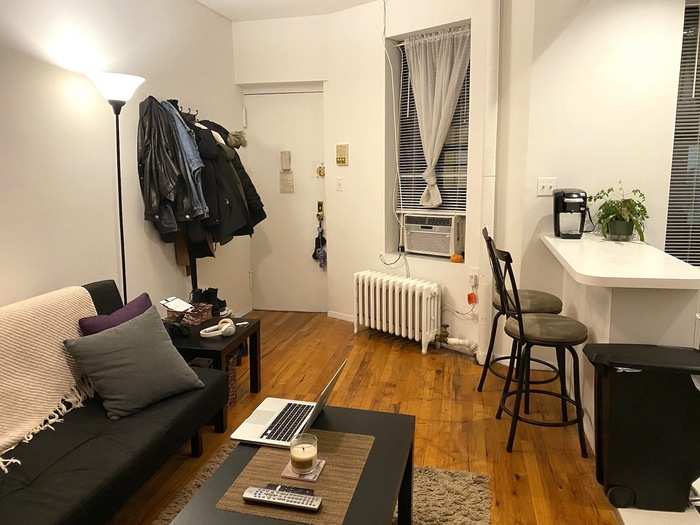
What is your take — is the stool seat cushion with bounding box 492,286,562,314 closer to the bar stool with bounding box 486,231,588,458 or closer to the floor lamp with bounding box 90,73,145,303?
the bar stool with bounding box 486,231,588,458

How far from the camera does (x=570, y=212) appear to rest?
320 cm

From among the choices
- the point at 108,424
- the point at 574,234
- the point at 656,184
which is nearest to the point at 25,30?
the point at 108,424

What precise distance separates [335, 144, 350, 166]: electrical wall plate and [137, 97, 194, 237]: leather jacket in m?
1.62

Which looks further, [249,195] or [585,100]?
[249,195]

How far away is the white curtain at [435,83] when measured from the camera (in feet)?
12.9

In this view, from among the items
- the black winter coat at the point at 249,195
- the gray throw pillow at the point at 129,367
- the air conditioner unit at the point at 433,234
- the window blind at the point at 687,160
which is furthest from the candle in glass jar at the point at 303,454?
the window blind at the point at 687,160

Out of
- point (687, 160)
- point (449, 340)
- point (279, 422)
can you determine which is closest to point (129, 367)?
point (279, 422)

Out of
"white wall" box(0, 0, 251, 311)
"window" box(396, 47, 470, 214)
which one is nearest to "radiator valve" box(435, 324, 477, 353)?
"window" box(396, 47, 470, 214)

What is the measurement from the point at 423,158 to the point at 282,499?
3303 millimetres

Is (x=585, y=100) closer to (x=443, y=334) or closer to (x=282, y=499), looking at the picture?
(x=443, y=334)

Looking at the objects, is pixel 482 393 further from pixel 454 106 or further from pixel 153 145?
pixel 153 145

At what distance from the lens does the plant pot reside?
308 cm

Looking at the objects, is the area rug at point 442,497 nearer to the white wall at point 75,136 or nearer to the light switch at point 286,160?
the white wall at point 75,136

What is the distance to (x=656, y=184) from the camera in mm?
3305
